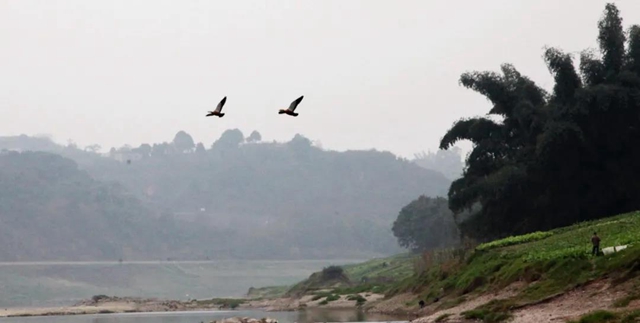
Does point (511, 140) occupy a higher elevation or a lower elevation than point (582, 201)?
higher

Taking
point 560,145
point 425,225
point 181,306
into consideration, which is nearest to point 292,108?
point 560,145

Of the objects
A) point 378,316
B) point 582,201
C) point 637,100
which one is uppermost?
point 637,100

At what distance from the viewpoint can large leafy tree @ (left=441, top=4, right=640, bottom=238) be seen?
73000 mm

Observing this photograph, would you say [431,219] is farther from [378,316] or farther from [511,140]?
[378,316]

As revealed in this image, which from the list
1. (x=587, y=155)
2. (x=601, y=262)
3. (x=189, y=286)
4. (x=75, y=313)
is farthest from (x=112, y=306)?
(x=189, y=286)

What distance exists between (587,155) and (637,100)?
514 cm

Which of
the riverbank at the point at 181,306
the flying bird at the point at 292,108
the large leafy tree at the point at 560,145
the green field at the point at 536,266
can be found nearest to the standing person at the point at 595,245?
the green field at the point at 536,266

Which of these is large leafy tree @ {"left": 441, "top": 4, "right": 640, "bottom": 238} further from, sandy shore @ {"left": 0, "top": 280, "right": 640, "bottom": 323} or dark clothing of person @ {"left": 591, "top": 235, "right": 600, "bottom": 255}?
dark clothing of person @ {"left": 591, "top": 235, "right": 600, "bottom": 255}

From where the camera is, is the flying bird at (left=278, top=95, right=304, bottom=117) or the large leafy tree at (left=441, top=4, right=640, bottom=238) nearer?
the flying bird at (left=278, top=95, right=304, bottom=117)

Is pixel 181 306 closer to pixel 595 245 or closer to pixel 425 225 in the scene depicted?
pixel 595 245

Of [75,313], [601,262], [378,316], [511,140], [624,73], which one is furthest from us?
[75,313]

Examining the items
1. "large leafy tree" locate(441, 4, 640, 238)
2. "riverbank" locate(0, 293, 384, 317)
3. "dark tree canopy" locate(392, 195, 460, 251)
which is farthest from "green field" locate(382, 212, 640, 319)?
"dark tree canopy" locate(392, 195, 460, 251)

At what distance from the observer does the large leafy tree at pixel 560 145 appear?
240 ft

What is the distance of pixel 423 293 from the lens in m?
71.5
